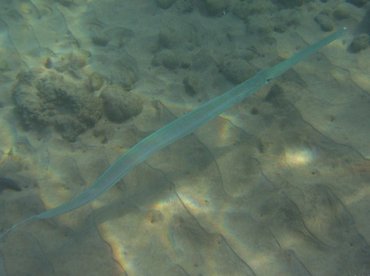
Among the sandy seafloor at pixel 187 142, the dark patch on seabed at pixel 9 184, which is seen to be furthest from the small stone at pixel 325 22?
the dark patch on seabed at pixel 9 184

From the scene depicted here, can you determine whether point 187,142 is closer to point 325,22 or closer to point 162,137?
point 162,137

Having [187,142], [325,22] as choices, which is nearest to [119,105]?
[187,142]

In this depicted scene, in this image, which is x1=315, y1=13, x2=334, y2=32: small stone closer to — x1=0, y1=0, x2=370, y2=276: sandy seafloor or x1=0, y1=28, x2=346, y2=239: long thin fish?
x1=0, y1=0, x2=370, y2=276: sandy seafloor

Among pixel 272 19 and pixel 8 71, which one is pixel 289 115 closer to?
pixel 272 19

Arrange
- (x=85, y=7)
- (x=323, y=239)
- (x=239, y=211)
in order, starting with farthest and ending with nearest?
(x=85, y=7)
(x=239, y=211)
(x=323, y=239)

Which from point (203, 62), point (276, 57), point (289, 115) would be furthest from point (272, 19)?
point (289, 115)

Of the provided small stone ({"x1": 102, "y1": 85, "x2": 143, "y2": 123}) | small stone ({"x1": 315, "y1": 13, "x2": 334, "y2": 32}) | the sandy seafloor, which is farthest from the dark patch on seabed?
small stone ({"x1": 315, "y1": 13, "x2": 334, "y2": 32})
